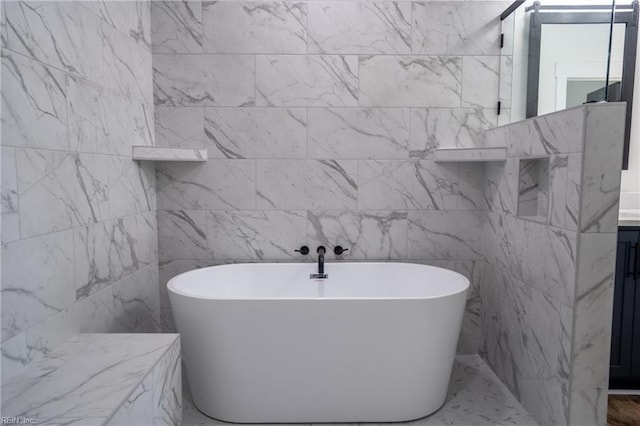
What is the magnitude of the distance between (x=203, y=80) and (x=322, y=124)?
865 millimetres

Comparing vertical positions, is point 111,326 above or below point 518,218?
below

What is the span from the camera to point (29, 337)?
161 centimetres

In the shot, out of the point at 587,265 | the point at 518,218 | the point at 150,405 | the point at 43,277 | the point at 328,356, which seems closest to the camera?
the point at 150,405

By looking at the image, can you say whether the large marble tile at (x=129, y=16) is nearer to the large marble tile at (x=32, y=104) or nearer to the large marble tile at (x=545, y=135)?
the large marble tile at (x=32, y=104)

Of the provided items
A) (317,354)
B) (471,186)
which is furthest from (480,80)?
(317,354)

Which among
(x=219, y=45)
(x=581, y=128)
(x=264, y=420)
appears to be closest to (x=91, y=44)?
(x=219, y=45)

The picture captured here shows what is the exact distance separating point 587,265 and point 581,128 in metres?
0.60

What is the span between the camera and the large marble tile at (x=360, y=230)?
2.93 m

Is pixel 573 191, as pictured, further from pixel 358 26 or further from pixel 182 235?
pixel 182 235

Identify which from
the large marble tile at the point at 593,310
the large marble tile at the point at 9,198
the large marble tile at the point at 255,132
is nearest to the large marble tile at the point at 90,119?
the large marble tile at the point at 9,198

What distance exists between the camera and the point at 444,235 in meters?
2.96

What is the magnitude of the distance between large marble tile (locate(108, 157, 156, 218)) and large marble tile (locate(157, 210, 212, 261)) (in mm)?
146

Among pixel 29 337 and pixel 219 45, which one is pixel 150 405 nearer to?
pixel 29 337

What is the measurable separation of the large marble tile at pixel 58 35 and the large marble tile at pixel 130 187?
1.61 ft
